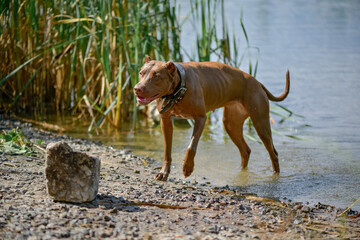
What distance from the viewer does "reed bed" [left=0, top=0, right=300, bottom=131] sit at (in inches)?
264

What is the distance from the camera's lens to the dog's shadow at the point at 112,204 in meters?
3.72

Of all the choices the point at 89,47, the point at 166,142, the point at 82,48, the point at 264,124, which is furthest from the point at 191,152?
the point at 82,48

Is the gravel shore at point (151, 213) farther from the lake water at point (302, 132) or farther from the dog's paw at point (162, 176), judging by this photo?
the lake water at point (302, 132)

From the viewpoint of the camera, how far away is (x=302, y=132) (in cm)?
755

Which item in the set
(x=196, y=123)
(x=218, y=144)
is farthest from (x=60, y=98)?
(x=196, y=123)

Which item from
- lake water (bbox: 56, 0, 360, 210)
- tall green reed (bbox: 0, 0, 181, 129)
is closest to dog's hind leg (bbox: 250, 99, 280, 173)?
lake water (bbox: 56, 0, 360, 210)

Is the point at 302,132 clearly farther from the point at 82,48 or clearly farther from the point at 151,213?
the point at 151,213

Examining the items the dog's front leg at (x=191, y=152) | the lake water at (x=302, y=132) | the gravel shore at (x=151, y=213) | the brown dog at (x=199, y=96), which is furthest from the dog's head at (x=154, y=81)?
the lake water at (x=302, y=132)

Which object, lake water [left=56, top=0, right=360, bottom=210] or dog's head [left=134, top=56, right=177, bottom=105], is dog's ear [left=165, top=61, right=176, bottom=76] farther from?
lake water [left=56, top=0, right=360, bottom=210]

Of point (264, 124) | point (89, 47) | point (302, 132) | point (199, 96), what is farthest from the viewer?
point (302, 132)

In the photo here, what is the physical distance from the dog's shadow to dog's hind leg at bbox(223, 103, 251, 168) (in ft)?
6.78

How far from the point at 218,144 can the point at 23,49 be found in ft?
9.46

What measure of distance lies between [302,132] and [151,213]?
429cm

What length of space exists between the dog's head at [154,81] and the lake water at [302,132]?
3.93 feet
